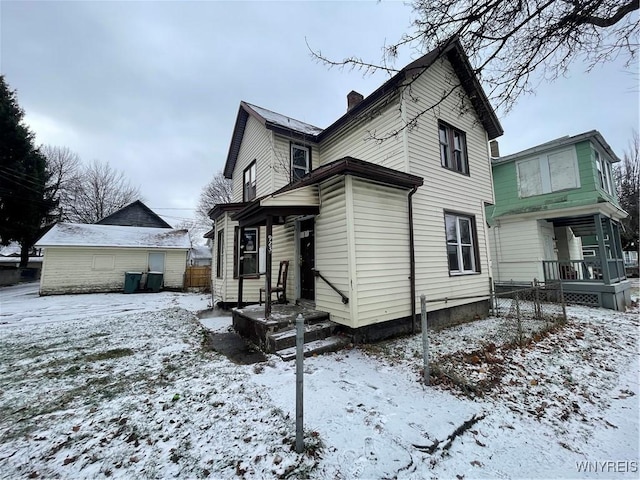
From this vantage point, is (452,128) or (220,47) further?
(220,47)

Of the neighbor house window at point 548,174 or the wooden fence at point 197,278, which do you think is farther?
the wooden fence at point 197,278

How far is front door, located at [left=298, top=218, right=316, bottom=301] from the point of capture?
23.7ft

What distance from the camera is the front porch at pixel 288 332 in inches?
193

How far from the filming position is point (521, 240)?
11.6m

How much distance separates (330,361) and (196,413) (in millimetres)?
2270

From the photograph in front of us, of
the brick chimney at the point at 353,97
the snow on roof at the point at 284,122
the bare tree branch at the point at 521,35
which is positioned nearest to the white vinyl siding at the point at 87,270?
the snow on roof at the point at 284,122

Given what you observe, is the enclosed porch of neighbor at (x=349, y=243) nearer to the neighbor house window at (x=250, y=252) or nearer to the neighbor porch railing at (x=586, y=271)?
the neighbor house window at (x=250, y=252)

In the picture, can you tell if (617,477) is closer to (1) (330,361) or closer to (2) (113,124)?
(1) (330,361)

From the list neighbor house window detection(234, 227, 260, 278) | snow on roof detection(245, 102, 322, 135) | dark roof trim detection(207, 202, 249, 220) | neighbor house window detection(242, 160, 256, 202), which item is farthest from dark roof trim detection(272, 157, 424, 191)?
neighbor house window detection(242, 160, 256, 202)

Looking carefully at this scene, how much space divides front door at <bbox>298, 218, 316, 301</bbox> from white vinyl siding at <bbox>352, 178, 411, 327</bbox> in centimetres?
193

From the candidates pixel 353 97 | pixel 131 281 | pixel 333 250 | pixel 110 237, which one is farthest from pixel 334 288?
pixel 110 237

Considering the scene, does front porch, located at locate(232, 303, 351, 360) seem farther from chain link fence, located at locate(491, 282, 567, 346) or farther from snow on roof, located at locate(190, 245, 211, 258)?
snow on roof, located at locate(190, 245, 211, 258)

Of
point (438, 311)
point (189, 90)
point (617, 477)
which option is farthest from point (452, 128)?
point (189, 90)

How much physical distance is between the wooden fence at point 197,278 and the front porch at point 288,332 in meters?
14.0
